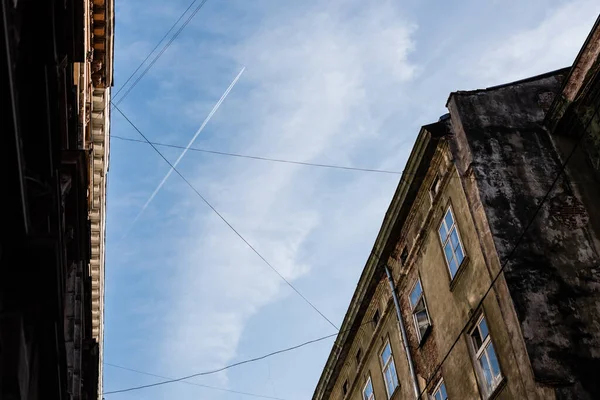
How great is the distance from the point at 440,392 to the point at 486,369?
237 cm

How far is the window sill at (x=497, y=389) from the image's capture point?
1414cm

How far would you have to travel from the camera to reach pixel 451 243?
16.8 m


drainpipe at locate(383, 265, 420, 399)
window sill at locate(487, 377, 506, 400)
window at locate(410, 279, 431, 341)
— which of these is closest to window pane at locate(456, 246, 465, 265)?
window at locate(410, 279, 431, 341)

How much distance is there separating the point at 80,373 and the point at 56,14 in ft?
28.0

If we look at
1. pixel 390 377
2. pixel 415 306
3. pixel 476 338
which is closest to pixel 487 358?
pixel 476 338

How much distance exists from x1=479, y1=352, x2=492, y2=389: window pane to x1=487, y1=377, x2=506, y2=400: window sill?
364mm

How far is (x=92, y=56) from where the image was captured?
21266 millimetres

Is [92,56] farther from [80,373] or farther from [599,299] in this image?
[599,299]

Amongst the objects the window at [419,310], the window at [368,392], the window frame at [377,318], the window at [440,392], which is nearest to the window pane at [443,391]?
the window at [440,392]

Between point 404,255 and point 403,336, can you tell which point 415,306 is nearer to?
point 403,336

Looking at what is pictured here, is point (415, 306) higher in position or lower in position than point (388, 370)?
higher

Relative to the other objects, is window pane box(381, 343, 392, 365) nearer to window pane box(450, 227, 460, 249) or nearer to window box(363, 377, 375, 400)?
window box(363, 377, 375, 400)

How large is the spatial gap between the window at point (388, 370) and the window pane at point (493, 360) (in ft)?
17.6

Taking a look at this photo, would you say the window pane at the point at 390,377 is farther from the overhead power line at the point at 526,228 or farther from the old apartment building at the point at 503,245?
the overhead power line at the point at 526,228
